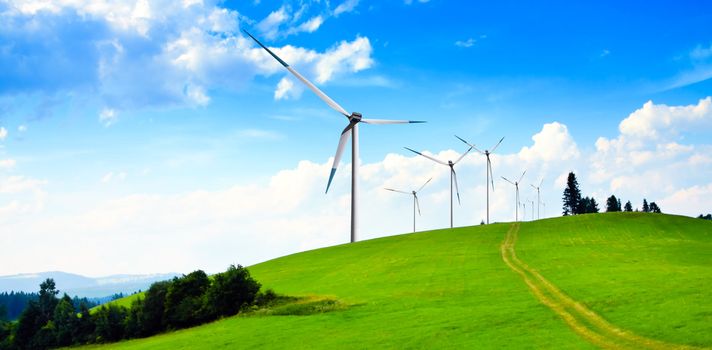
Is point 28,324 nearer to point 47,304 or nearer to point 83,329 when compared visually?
point 47,304

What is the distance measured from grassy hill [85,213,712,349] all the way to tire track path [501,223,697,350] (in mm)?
61

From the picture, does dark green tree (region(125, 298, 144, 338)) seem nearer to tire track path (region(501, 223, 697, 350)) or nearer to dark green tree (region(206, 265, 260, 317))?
dark green tree (region(206, 265, 260, 317))

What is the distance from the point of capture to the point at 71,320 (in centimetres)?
6888

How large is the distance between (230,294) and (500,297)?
25415 mm

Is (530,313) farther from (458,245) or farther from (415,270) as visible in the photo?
(458,245)

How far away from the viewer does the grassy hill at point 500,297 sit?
31.4 meters

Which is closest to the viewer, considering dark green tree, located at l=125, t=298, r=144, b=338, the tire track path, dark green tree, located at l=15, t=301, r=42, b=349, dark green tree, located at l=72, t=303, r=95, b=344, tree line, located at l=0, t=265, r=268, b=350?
the tire track path

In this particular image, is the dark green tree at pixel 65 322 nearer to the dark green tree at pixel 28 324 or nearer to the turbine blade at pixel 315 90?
the dark green tree at pixel 28 324

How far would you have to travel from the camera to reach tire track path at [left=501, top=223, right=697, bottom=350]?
27.7 metres

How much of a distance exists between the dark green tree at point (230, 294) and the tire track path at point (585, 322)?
25.3m

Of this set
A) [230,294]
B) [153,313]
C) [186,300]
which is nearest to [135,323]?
[153,313]

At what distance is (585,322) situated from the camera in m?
33.3

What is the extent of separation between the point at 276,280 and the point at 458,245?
92.6 ft

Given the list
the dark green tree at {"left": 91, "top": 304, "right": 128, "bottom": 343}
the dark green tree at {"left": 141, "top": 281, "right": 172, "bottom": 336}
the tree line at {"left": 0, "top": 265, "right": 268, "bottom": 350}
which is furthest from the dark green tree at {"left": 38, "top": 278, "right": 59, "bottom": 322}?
the dark green tree at {"left": 141, "top": 281, "right": 172, "bottom": 336}
